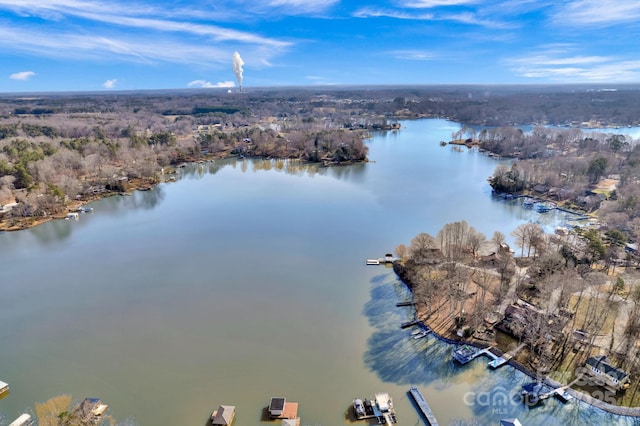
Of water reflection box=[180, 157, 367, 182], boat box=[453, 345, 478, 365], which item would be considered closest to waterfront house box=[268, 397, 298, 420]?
boat box=[453, 345, 478, 365]

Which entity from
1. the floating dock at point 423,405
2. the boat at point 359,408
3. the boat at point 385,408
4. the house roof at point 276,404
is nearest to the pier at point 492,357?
the floating dock at point 423,405

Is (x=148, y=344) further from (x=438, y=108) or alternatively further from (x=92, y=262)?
(x=438, y=108)

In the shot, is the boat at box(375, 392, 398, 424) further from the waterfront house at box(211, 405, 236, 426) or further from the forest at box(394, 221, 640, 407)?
the waterfront house at box(211, 405, 236, 426)

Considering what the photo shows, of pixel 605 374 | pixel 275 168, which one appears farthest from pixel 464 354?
pixel 275 168

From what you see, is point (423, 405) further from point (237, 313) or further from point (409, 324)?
point (237, 313)

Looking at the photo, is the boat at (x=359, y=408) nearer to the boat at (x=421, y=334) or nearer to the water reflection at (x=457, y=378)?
the water reflection at (x=457, y=378)

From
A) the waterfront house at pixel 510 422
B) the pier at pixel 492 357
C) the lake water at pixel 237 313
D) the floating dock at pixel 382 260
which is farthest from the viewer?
the floating dock at pixel 382 260

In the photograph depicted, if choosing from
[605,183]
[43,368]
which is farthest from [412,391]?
[605,183]
